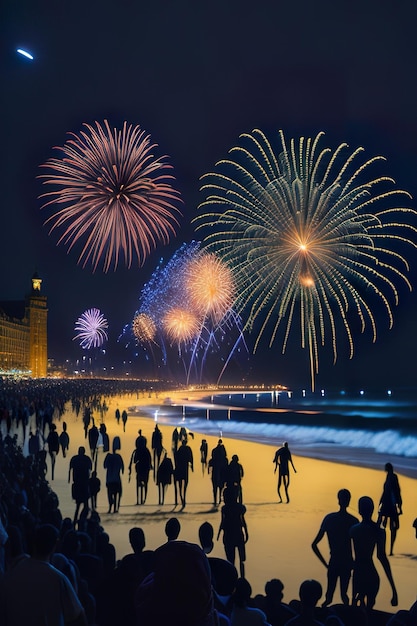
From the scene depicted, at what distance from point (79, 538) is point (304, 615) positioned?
272 cm

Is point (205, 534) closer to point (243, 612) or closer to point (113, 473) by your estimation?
point (243, 612)

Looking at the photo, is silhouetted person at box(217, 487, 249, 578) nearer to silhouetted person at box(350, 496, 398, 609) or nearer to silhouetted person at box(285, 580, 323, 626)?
silhouetted person at box(350, 496, 398, 609)

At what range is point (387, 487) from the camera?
33.2 ft

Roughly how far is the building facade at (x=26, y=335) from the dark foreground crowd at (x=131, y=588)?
163 m

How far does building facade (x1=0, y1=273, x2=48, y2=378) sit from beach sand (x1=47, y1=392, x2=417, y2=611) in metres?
150

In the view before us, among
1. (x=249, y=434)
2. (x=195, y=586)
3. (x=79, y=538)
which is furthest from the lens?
(x=249, y=434)

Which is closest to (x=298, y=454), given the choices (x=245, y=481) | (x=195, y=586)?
(x=245, y=481)

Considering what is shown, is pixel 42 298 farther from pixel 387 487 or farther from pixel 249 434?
pixel 387 487

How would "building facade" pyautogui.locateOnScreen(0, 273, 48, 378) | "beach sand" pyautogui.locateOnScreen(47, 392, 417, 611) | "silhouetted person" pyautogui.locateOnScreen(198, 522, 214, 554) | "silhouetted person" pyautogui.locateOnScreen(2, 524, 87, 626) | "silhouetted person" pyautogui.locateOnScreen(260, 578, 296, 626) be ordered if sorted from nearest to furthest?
"silhouetted person" pyautogui.locateOnScreen(2, 524, 87, 626) < "silhouetted person" pyautogui.locateOnScreen(260, 578, 296, 626) < "silhouetted person" pyautogui.locateOnScreen(198, 522, 214, 554) < "beach sand" pyautogui.locateOnScreen(47, 392, 417, 611) < "building facade" pyautogui.locateOnScreen(0, 273, 48, 378)

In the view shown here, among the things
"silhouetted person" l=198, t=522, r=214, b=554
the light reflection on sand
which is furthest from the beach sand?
"silhouetted person" l=198, t=522, r=214, b=554

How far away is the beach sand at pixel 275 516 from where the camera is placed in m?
9.75

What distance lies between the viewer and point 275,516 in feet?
45.2

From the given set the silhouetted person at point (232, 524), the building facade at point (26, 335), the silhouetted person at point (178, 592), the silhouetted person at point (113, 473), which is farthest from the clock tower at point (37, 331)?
the silhouetted person at point (178, 592)

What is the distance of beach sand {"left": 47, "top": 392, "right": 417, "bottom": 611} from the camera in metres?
9.75
